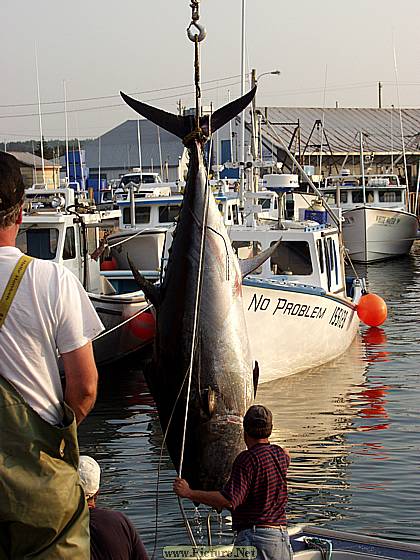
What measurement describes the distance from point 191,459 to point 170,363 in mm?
628

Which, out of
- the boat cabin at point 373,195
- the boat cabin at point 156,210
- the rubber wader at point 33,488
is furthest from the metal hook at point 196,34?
the boat cabin at point 373,195

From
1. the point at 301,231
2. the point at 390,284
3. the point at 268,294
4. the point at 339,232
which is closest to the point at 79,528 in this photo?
the point at 268,294

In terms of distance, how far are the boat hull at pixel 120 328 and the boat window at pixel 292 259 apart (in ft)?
7.00

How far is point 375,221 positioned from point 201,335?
98.7ft

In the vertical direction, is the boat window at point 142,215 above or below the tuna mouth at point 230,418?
above

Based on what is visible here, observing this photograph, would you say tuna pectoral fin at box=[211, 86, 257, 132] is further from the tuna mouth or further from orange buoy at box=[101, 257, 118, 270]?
orange buoy at box=[101, 257, 118, 270]

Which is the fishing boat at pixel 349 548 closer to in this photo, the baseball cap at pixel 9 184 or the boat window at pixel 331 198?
the baseball cap at pixel 9 184

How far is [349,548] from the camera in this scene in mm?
5473

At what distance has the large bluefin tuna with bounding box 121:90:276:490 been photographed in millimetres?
6168

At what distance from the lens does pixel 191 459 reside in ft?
20.4

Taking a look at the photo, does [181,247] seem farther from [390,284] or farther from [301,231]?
[390,284]

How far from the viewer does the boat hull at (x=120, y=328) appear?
14422 mm

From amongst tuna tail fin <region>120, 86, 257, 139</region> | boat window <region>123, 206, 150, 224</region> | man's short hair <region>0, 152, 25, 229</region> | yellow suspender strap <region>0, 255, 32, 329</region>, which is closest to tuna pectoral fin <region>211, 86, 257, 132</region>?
tuna tail fin <region>120, 86, 257, 139</region>

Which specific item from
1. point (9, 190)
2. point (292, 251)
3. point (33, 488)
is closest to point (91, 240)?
point (292, 251)
